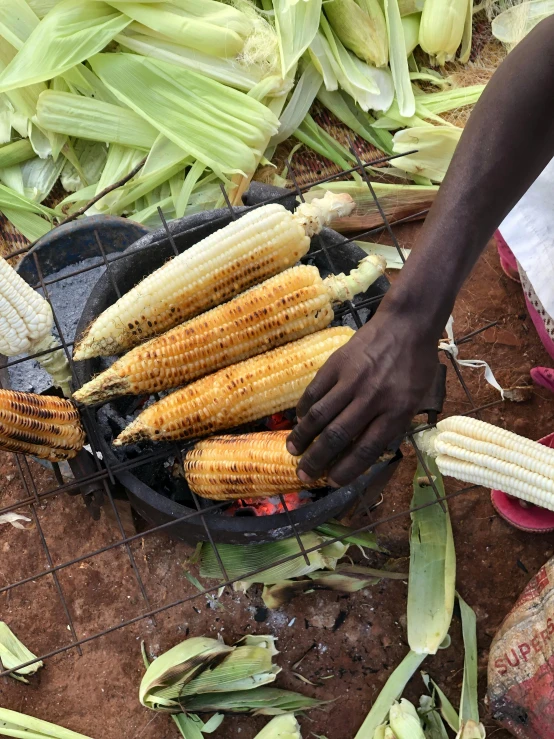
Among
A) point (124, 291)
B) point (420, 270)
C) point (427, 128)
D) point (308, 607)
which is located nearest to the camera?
point (420, 270)

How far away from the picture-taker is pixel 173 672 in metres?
2.93

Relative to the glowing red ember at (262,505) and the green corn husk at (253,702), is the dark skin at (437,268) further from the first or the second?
the green corn husk at (253,702)

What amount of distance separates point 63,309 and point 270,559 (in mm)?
1516

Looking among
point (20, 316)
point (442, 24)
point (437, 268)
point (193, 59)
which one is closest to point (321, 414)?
point (437, 268)

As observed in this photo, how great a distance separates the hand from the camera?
1884 millimetres

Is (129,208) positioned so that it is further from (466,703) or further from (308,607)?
(466,703)

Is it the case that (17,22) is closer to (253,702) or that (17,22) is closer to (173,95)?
(173,95)

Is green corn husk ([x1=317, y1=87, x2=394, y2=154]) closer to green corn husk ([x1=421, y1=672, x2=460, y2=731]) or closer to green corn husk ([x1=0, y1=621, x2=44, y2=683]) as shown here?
green corn husk ([x1=421, y1=672, x2=460, y2=731])

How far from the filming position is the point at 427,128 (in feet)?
12.6

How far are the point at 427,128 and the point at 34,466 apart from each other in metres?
2.76

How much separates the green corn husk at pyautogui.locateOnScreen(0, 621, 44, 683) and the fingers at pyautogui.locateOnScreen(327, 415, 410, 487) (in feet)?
6.50

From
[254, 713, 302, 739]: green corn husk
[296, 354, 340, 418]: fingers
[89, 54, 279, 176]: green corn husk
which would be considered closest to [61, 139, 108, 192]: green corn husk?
[89, 54, 279, 176]: green corn husk

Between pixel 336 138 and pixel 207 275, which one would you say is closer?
pixel 207 275

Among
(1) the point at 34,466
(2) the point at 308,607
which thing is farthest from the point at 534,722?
(1) the point at 34,466
